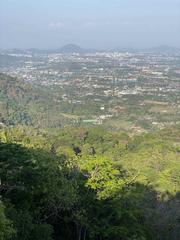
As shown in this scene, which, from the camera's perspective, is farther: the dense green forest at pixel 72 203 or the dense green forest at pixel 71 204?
the dense green forest at pixel 72 203

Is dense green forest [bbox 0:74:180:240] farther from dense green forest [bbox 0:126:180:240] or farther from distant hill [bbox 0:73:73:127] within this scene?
distant hill [bbox 0:73:73:127]

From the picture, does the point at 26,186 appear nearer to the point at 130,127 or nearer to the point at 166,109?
the point at 130,127

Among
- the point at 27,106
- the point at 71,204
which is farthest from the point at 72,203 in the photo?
the point at 27,106

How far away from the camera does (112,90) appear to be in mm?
94688

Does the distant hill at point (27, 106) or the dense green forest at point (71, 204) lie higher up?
the dense green forest at point (71, 204)

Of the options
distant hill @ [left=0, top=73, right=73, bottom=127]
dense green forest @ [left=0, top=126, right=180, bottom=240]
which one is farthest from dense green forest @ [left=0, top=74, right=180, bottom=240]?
distant hill @ [left=0, top=73, right=73, bottom=127]

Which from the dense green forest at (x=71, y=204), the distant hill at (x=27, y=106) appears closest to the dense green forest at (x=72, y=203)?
the dense green forest at (x=71, y=204)

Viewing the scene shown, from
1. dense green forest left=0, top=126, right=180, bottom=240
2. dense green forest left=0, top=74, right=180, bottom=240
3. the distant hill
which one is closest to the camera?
dense green forest left=0, top=74, right=180, bottom=240

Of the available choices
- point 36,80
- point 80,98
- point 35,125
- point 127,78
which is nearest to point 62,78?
point 36,80

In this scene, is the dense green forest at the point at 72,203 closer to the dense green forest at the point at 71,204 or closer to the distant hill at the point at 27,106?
the dense green forest at the point at 71,204

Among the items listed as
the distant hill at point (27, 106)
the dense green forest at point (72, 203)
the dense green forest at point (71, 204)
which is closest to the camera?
the dense green forest at point (71, 204)

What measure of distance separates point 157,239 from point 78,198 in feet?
12.5

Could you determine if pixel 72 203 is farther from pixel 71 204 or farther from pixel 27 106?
pixel 27 106

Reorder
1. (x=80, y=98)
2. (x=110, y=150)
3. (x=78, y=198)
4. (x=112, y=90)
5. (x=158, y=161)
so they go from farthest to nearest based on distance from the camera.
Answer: (x=112, y=90), (x=80, y=98), (x=110, y=150), (x=158, y=161), (x=78, y=198)
